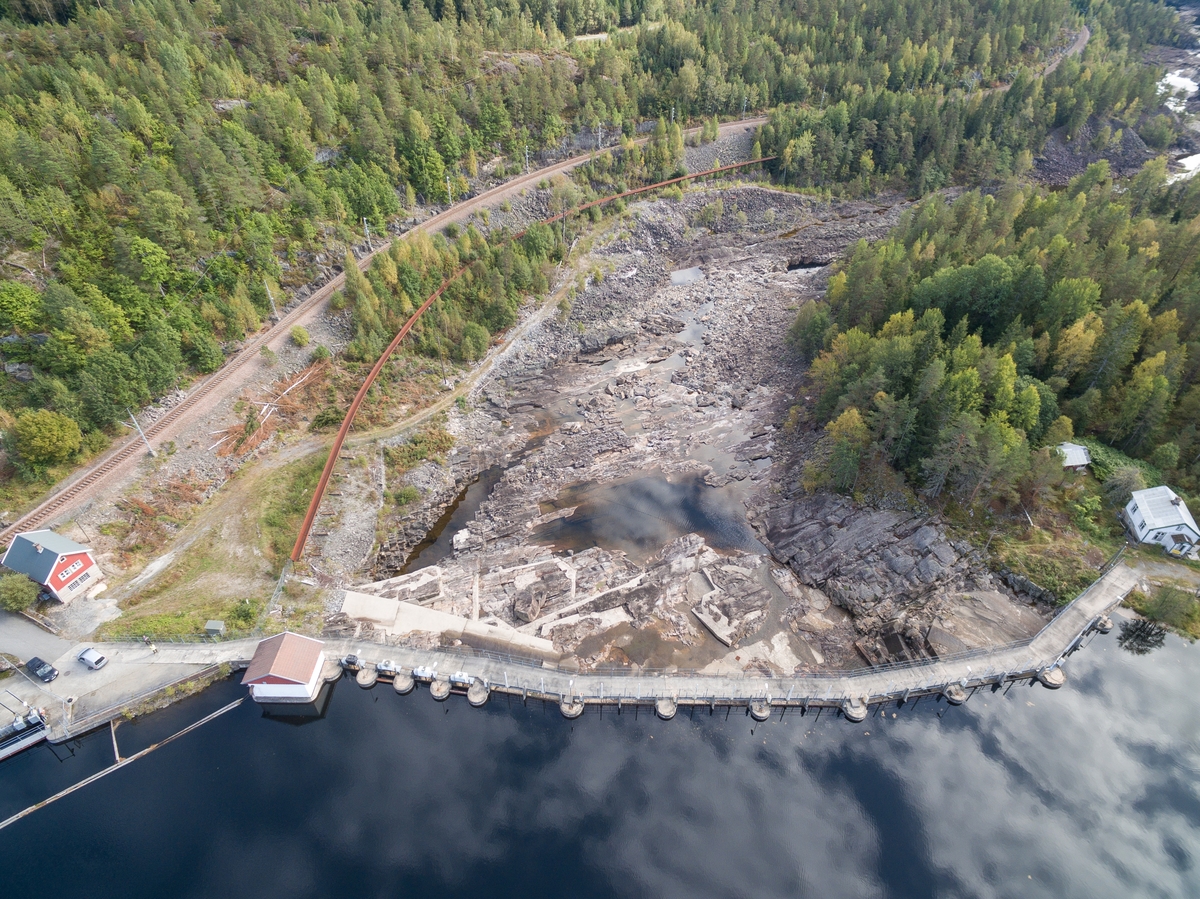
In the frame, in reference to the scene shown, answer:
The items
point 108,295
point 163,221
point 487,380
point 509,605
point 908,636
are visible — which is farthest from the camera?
point 487,380

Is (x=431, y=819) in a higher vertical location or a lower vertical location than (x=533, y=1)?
lower

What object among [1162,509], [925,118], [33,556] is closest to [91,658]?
[33,556]

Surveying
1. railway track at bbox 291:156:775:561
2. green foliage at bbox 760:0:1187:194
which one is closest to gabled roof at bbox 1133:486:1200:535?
railway track at bbox 291:156:775:561

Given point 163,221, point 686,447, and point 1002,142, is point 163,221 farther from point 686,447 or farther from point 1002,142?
point 1002,142

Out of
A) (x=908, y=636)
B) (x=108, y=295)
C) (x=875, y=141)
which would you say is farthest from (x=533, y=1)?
(x=908, y=636)

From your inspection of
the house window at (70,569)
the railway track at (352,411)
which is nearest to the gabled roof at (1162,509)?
the railway track at (352,411)

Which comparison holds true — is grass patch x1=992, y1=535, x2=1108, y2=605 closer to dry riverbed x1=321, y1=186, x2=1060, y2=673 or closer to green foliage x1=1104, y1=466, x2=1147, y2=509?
dry riverbed x1=321, y1=186, x2=1060, y2=673
